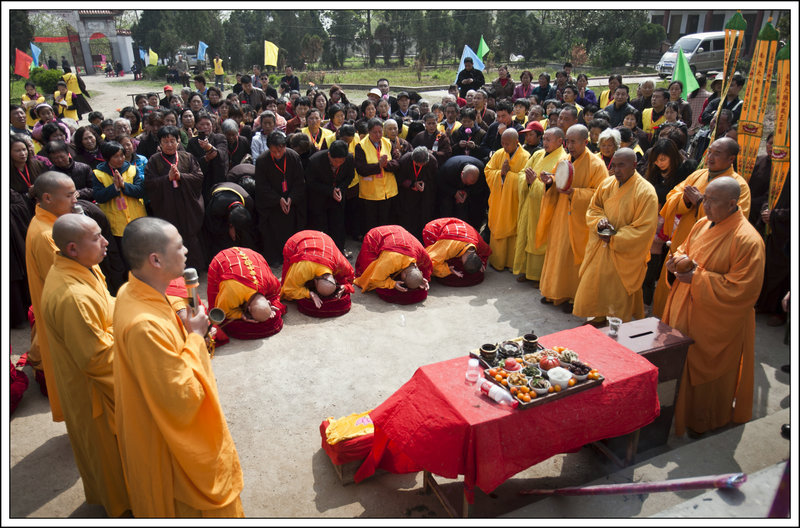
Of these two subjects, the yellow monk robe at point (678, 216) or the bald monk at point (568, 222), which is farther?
the bald monk at point (568, 222)

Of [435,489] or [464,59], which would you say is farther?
[464,59]

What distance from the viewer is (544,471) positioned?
421 centimetres

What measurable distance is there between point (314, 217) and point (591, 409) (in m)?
5.71

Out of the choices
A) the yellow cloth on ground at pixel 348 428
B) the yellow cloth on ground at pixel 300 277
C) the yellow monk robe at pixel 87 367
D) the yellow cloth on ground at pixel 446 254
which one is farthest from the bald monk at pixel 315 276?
the yellow monk robe at pixel 87 367

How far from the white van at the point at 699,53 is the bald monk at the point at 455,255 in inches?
780

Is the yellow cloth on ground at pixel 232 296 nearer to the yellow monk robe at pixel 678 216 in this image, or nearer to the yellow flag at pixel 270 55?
the yellow monk robe at pixel 678 216

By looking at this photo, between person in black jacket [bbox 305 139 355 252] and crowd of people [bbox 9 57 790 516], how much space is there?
1.2 inches

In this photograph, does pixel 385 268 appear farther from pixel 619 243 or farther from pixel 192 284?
pixel 192 284

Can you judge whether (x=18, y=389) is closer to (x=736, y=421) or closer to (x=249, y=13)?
(x=736, y=421)

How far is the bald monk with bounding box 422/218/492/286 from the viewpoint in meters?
7.47

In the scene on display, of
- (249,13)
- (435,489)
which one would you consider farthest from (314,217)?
(249,13)

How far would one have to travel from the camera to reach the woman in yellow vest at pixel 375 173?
27.3 ft

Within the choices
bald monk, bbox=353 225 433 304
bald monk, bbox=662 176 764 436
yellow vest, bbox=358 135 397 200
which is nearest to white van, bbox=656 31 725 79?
yellow vest, bbox=358 135 397 200

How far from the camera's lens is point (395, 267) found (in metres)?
6.95
